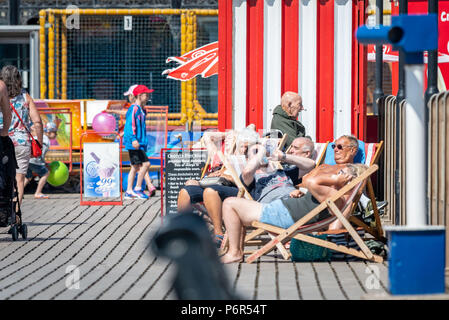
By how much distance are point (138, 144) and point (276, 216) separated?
6.06m

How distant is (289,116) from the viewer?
31.0ft

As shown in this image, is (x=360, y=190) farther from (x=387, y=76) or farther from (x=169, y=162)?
(x=387, y=76)

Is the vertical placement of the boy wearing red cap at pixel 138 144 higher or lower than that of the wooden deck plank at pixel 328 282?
higher

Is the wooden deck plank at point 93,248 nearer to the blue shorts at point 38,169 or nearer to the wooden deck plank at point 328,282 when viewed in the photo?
the wooden deck plank at point 328,282

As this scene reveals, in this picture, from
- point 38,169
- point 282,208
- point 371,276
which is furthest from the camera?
point 38,169

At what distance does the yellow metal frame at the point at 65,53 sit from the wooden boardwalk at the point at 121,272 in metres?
8.49

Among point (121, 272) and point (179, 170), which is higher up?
point (179, 170)

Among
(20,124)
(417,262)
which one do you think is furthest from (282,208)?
(20,124)

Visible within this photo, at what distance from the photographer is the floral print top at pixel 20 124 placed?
988cm

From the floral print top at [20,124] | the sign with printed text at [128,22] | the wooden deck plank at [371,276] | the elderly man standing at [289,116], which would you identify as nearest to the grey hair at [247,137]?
the elderly man standing at [289,116]

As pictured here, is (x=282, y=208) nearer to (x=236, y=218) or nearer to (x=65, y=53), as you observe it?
(x=236, y=218)

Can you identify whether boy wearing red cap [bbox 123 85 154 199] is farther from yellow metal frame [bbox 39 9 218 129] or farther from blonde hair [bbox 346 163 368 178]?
blonde hair [bbox 346 163 368 178]

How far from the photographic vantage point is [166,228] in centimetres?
329

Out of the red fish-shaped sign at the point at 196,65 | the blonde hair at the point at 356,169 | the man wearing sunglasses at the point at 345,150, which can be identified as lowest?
the blonde hair at the point at 356,169
